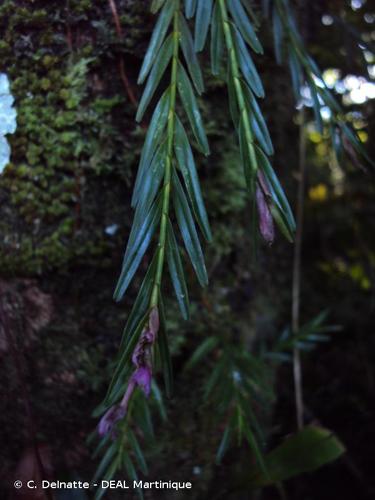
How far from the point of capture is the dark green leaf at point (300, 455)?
87 cm

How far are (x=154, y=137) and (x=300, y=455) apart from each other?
25.2 inches

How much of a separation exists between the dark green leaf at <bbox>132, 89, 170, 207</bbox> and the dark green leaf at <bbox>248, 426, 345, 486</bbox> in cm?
59

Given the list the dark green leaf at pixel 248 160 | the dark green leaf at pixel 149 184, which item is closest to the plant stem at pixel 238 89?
the dark green leaf at pixel 248 160

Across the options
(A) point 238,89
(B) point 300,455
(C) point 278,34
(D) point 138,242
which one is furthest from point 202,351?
(C) point 278,34

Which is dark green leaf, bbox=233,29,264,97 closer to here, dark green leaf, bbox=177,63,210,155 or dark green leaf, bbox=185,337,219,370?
dark green leaf, bbox=177,63,210,155

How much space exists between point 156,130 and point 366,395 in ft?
3.66

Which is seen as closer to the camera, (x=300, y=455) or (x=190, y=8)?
(x=190, y=8)

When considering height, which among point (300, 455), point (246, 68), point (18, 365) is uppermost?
point (246, 68)

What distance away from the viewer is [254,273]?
1083mm

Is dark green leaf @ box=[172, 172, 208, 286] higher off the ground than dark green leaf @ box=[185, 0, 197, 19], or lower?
lower

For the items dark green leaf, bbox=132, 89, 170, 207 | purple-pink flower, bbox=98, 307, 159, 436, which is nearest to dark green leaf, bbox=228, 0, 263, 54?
dark green leaf, bbox=132, 89, 170, 207

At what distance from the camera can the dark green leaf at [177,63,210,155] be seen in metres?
0.62

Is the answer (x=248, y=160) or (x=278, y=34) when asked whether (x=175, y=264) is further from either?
(x=278, y=34)

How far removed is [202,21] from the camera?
0.65m
